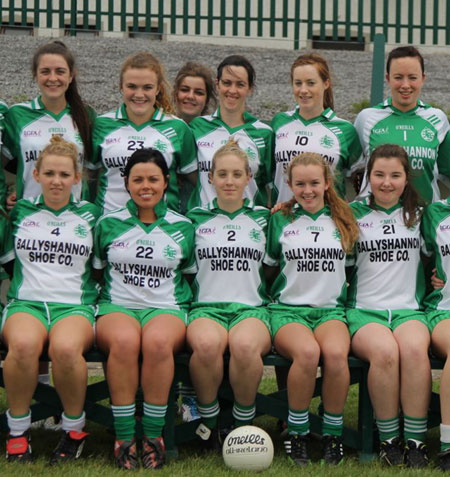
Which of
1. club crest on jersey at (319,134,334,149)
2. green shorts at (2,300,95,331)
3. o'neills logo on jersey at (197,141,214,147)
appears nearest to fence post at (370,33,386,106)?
club crest on jersey at (319,134,334,149)

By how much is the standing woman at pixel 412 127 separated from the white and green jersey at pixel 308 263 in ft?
1.93

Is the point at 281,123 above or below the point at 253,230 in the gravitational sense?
above

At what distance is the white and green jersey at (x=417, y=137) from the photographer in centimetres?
609

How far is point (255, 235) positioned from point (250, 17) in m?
9.95

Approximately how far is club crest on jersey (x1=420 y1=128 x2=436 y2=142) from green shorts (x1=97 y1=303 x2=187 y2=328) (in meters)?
1.91

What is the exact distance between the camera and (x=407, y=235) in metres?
5.67

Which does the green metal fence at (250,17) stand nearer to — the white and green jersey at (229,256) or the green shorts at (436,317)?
the white and green jersey at (229,256)

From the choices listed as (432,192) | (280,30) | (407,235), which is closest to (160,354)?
(407,235)

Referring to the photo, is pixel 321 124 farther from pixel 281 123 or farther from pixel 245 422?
pixel 245 422

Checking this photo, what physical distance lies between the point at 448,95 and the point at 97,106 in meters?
4.90

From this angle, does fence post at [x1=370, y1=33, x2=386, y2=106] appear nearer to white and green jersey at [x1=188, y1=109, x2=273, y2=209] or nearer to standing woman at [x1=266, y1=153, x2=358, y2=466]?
white and green jersey at [x1=188, y1=109, x2=273, y2=209]

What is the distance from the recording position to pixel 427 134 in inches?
241

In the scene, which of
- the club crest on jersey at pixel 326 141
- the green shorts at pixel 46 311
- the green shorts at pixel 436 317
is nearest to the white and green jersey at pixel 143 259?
the green shorts at pixel 46 311

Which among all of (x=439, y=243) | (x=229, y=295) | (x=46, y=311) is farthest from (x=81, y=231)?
(x=439, y=243)
